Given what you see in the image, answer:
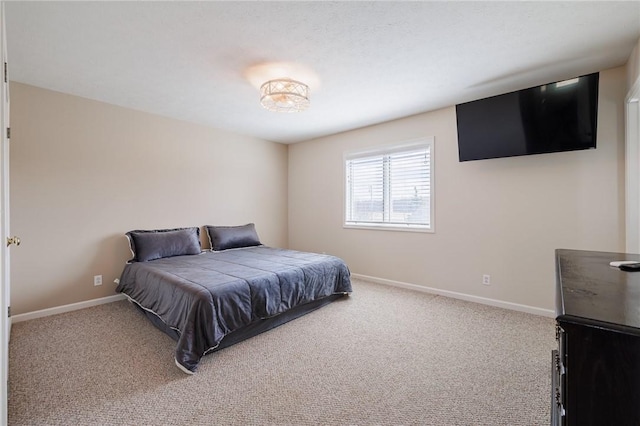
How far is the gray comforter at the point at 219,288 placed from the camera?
2.20 metres

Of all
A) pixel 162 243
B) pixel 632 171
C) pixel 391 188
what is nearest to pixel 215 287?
pixel 162 243

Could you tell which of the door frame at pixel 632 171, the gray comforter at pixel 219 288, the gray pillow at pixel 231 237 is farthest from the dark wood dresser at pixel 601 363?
the gray pillow at pixel 231 237

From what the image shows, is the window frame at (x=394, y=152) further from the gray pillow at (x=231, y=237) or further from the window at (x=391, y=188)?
the gray pillow at (x=231, y=237)

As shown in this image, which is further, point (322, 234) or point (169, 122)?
point (322, 234)

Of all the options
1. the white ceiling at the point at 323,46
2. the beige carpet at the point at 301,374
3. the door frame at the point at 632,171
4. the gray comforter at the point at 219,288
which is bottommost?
the beige carpet at the point at 301,374

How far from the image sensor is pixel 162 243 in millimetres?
3658

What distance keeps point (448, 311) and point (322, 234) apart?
8.11 feet

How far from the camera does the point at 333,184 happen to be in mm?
4941

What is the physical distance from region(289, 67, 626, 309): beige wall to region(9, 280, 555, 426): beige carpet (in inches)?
24.0

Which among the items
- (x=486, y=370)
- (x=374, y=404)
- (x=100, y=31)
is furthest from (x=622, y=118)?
(x=100, y=31)

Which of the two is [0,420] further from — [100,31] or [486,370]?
[486,370]

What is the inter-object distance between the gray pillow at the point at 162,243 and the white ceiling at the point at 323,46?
1637 mm

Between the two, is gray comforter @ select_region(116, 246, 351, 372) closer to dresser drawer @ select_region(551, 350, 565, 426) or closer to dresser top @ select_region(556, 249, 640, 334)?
dresser drawer @ select_region(551, 350, 565, 426)

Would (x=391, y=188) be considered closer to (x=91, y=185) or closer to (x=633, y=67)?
(x=633, y=67)
